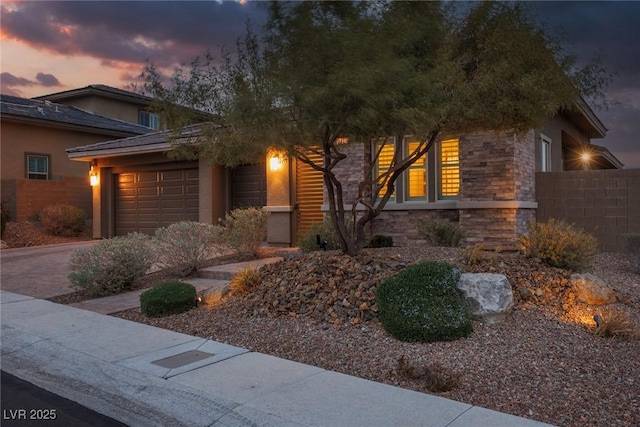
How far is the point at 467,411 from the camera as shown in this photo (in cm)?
432

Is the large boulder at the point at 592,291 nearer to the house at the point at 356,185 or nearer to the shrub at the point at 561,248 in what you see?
the shrub at the point at 561,248

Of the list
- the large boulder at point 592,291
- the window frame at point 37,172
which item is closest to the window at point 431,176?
the large boulder at point 592,291

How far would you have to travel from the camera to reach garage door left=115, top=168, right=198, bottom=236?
18266 mm

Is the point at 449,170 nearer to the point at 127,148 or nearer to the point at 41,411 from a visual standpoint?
the point at 41,411

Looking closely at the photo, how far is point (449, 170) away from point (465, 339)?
8.12 m

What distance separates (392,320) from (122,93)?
2702cm

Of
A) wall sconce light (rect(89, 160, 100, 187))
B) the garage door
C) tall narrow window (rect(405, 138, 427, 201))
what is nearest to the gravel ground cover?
tall narrow window (rect(405, 138, 427, 201))

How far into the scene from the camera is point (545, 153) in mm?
15867

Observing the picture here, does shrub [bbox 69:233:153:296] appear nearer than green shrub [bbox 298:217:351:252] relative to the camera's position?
Yes

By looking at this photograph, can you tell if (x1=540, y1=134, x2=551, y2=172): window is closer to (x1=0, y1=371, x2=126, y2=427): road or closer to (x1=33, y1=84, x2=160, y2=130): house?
(x1=0, y1=371, x2=126, y2=427): road

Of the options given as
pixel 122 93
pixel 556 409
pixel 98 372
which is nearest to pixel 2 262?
pixel 98 372

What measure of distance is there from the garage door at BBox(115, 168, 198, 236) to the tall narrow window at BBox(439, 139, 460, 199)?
841 centimetres

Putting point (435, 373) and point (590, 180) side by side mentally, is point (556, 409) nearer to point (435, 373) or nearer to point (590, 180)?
point (435, 373)

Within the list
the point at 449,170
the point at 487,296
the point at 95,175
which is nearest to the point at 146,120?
the point at 95,175
